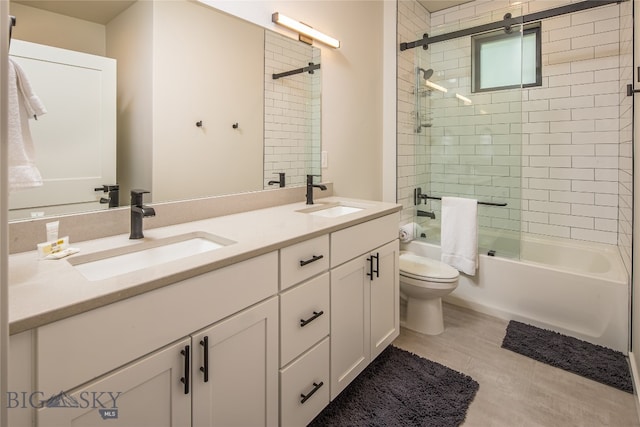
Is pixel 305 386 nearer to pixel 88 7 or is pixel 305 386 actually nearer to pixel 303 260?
pixel 303 260

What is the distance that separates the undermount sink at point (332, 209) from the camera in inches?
80.5

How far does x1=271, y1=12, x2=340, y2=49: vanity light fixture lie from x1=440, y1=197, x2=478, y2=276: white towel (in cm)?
149

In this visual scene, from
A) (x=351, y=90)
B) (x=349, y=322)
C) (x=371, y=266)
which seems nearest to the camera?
(x=349, y=322)

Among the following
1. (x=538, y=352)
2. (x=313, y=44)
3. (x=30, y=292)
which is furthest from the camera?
(x=313, y=44)

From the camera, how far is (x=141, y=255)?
1222 mm

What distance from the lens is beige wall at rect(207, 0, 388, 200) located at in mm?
2379

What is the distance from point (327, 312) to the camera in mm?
1493

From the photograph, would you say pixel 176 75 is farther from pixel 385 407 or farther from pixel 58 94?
pixel 385 407

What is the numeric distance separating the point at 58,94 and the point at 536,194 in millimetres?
3368

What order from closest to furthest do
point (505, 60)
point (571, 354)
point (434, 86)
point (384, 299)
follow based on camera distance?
point (384, 299), point (571, 354), point (505, 60), point (434, 86)

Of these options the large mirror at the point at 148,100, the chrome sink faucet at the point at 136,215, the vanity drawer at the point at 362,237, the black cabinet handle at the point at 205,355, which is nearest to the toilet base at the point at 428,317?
the vanity drawer at the point at 362,237

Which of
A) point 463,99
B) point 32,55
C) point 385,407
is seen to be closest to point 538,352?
point 385,407

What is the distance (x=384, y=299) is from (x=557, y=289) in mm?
1275

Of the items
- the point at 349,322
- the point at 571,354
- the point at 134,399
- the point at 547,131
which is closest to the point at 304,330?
the point at 349,322
